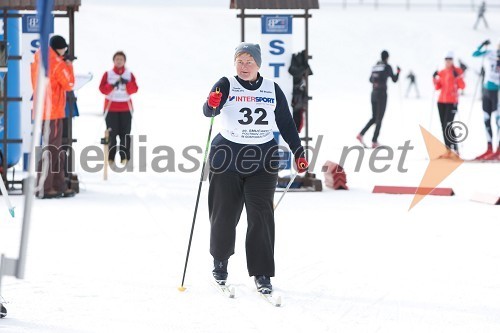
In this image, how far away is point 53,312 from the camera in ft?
20.5

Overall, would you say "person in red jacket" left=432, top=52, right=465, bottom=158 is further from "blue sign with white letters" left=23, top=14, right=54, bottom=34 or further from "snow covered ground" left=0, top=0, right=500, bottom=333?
"blue sign with white letters" left=23, top=14, right=54, bottom=34

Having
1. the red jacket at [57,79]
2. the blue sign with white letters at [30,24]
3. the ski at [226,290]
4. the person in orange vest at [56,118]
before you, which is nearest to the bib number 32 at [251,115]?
the ski at [226,290]

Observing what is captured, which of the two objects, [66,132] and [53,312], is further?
[66,132]

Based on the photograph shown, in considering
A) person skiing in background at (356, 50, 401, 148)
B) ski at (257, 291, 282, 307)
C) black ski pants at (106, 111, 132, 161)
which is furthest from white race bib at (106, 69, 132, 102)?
ski at (257, 291, 282, 307)

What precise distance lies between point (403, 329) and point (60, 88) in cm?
655

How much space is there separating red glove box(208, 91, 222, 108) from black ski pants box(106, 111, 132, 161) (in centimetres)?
859

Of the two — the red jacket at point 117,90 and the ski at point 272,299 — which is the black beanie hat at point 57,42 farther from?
the ski at point 272,299

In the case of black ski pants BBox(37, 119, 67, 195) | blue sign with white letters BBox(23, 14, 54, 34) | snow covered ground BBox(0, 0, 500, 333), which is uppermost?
Result: blue sign with white letters BBox(23, 14, 54, 34)

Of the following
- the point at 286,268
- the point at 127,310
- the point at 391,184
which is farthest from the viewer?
the point at 391,184

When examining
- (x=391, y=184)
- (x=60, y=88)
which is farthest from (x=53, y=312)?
(x=391, y=184)

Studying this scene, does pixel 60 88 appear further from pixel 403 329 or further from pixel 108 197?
pixel 403 329

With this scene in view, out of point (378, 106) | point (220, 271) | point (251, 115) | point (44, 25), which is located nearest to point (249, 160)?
point (251, 115)

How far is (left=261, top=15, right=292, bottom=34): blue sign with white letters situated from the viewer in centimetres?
1270

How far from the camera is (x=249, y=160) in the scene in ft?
A: 22.4
